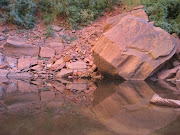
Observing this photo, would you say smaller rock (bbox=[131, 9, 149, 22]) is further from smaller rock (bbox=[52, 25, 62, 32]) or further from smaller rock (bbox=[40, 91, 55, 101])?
smaller rock (bbox=[40, 91, 55, 101])

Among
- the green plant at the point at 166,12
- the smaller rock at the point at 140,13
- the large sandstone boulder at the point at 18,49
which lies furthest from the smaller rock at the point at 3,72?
the green plant at the point at 166,12

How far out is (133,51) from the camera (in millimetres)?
5973

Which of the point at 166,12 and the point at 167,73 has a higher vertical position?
the point at 166,12

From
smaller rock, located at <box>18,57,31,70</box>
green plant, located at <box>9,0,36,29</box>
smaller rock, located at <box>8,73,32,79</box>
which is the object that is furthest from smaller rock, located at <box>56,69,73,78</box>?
green plant, located at <box>9,0,36,29</box>

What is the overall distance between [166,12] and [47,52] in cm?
557

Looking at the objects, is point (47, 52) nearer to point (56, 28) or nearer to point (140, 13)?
point (56, 28)

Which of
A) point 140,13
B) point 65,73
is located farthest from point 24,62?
point 140,13

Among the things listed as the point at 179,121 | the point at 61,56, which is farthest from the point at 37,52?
the point at 179,121

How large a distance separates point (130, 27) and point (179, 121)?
177 inches

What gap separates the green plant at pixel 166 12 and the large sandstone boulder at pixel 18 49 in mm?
5246

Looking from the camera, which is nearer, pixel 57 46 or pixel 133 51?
pixel 133 51

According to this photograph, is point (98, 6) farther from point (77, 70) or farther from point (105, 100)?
point (105, 100)

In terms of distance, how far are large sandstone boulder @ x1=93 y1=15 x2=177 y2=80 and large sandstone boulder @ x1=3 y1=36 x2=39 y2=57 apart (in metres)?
2.88

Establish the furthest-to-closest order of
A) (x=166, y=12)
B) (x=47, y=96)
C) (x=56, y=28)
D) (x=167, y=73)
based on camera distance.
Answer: (x=56, y=28)
(x=166, y=12)
(x=167, y=73)
(x=47, y=96)
